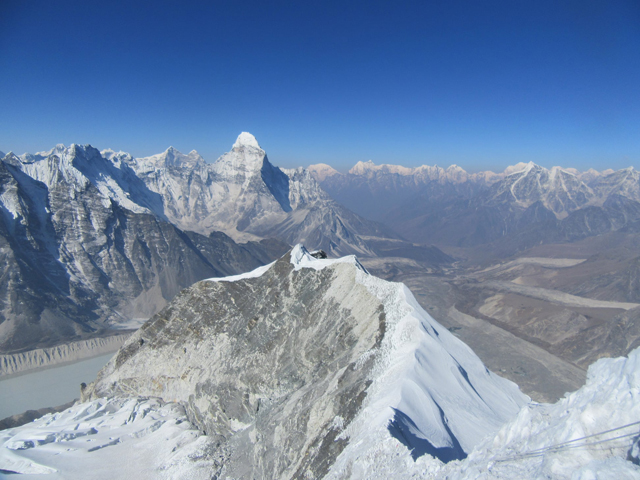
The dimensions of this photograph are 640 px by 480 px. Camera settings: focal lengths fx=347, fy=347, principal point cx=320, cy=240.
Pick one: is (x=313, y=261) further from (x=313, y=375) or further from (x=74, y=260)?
(x=74, y=260)

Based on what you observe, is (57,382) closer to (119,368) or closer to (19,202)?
(119,368)

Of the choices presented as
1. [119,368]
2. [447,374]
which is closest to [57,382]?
[119,368]

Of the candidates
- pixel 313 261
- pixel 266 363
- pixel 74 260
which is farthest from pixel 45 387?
pixel 313 261

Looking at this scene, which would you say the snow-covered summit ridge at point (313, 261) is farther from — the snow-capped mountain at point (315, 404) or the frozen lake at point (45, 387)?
the frozen lake at point (45, 387)

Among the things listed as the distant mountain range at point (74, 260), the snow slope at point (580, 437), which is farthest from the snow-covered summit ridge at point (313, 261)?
the distant mountain range at point (74, 260)

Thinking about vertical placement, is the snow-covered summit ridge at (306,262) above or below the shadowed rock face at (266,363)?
above

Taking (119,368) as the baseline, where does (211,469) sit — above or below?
below
